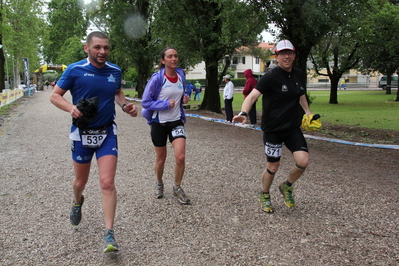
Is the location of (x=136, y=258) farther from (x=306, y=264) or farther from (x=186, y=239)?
(x=306, y=264)

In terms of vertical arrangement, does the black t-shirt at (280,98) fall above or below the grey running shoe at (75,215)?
above

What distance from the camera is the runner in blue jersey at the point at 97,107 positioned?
389 cm

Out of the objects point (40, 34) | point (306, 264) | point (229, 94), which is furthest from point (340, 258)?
point (40, 34)

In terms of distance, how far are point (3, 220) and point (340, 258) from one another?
3.69 m

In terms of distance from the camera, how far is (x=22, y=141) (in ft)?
37.4

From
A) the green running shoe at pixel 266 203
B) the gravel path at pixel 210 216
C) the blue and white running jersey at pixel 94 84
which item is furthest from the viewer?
the green running shoe at pixel 266 203

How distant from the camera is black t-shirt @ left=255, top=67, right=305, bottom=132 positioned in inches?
190

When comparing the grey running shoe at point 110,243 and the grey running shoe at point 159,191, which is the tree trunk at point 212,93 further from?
the grey running shoe at point 110,243

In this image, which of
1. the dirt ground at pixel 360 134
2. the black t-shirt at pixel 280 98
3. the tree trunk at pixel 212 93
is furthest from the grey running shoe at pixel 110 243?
the tree trunk at pixel 212 93

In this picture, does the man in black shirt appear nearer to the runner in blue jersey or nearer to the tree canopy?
the runner in blue jersey

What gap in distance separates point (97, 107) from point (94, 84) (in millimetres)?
259

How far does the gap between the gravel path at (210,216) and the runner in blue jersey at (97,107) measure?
0.66 metres

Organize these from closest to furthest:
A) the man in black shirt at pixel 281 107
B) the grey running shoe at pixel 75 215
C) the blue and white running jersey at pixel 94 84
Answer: the blue and white running jersey at pixel 94 84 < the grey running shoe at pixel 75 215 < the man in black shirt at pixel 281 107

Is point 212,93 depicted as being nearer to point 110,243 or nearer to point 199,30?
point 199,30
